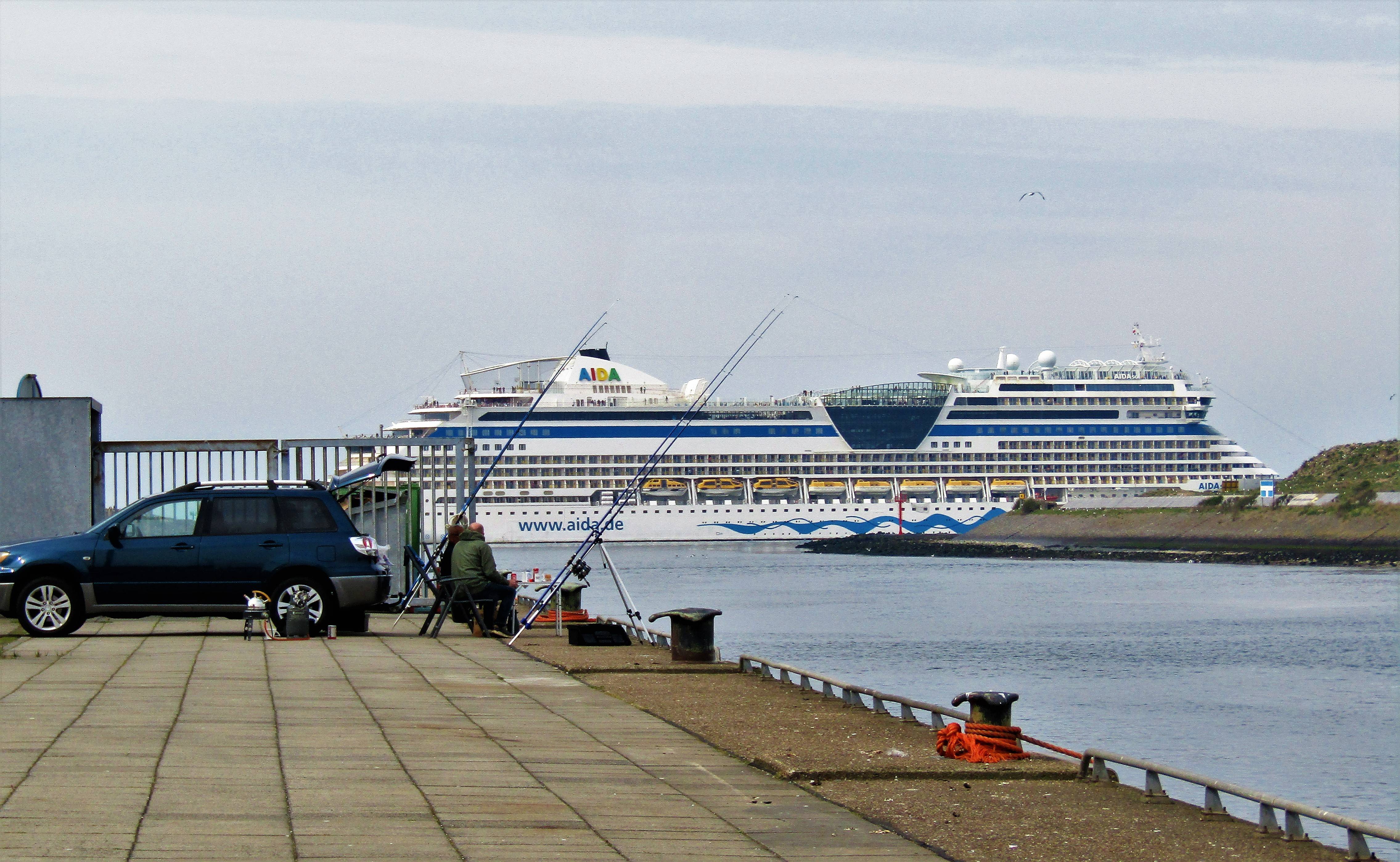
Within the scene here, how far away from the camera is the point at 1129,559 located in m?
70.8

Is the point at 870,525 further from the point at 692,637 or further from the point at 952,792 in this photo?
the point at 952,792

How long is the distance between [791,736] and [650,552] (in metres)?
71.1

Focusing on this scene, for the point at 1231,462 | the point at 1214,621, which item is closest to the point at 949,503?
the point at 1231,462

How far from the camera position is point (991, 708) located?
25.1ft

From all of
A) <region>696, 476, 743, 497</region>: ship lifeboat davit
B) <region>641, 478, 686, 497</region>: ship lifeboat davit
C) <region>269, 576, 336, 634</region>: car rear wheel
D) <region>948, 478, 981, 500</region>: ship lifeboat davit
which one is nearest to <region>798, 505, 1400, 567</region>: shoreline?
<region>948, 478, 981, 500</region>: ship lifeboat davit

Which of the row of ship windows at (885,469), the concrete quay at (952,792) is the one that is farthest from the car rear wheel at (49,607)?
the row of ship windows at (885,469)

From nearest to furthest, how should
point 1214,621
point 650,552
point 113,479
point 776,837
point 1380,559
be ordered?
point 776,837 → point 113,479 → point 1214,621 → point 1380,559 → point 650,552

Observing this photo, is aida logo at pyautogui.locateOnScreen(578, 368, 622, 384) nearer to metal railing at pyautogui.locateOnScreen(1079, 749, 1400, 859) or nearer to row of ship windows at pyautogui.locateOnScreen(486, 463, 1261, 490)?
row of ship windows at pyautogui.locateOnScreen(486, 463, 1261, 490)

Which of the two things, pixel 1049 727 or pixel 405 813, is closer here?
pixel 405 813

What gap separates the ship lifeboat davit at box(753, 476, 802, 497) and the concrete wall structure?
2842 inches

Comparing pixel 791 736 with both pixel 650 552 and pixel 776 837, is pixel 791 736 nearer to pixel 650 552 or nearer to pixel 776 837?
pixel 776 837

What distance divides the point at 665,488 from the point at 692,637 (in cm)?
7350

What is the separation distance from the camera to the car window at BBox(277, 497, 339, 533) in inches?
514

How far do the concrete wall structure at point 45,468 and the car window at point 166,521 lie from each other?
2.56m
